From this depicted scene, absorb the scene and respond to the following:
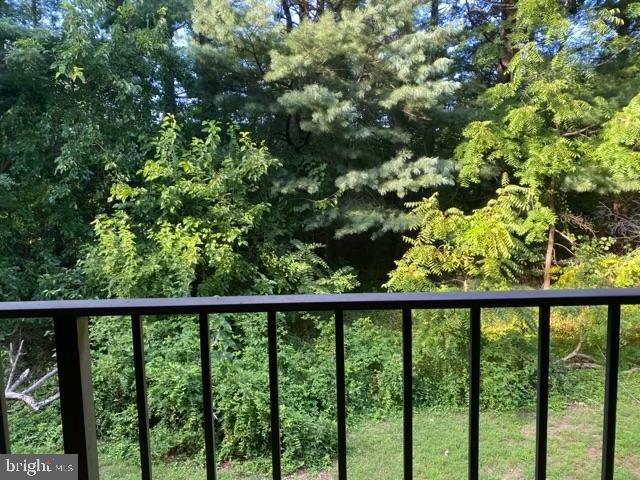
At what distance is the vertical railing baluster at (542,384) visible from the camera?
925 mm

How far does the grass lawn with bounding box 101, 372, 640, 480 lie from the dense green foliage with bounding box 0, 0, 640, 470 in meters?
0.55

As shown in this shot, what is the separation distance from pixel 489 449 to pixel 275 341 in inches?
101

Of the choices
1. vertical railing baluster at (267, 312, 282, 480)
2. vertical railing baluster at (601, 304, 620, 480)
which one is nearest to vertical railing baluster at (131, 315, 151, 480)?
vertical railing baluster at (267, 312, 282, 480)

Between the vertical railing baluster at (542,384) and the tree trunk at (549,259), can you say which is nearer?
the vertical railing baluster at (542,384)

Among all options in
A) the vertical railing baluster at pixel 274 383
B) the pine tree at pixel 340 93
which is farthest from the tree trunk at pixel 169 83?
the vertical railing baluster at pixel 274 383

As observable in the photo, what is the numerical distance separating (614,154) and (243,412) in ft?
14.6

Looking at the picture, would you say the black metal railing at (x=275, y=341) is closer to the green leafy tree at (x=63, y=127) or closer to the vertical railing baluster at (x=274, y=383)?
the vertical railing baluster at (x=274, y=383)

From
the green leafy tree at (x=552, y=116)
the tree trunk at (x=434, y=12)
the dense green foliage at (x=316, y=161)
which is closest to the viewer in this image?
the dense green foliage at (x=316, y=161)

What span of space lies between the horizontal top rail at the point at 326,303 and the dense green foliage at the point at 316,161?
303 cm

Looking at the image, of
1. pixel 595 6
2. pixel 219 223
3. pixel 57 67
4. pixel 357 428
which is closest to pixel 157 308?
pixel 357 428

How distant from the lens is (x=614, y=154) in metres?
4.78

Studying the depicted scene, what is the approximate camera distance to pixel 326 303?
0.88m

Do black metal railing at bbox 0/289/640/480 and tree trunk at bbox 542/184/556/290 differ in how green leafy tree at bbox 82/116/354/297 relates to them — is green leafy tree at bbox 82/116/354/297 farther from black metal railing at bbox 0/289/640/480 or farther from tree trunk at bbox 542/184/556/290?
black metal railing at bbox 0/289/640/480

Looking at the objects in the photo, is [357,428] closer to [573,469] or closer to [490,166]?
[573,469]
